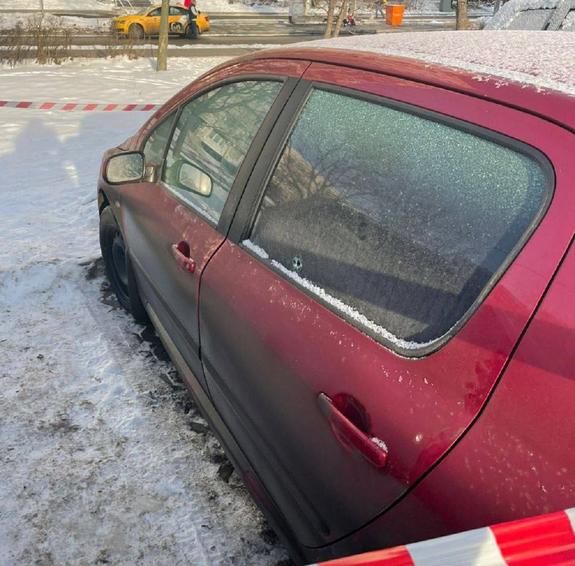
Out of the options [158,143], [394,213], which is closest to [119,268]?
[158,143]

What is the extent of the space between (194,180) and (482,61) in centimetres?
132

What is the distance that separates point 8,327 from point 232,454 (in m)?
2.12

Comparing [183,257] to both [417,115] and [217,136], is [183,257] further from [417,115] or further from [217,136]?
[417,115]

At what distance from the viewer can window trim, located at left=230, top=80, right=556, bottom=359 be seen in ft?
4.21

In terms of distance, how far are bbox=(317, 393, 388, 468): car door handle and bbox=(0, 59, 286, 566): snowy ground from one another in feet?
3.33

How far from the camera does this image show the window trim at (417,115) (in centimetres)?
128

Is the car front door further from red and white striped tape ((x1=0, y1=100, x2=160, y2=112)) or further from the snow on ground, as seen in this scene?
the snow on ground

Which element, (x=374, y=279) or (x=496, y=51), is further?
(x=496, y=51)

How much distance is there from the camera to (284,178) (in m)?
1.98

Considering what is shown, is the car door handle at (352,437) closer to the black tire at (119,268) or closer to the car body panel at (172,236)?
the car body panel at (172,236)

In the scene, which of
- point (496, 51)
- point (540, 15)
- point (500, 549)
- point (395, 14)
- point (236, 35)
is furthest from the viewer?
point (395, 14)

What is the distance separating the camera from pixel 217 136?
2451 millimetres

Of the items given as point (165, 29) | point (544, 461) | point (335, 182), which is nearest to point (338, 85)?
point (335, 182)

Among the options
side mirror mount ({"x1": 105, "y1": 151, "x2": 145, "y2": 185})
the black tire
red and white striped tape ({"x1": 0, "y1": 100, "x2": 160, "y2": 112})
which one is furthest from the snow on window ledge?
red and white striped tape ({"x1": 0, "y1": 100, "x2": 160, "y2": 112})
